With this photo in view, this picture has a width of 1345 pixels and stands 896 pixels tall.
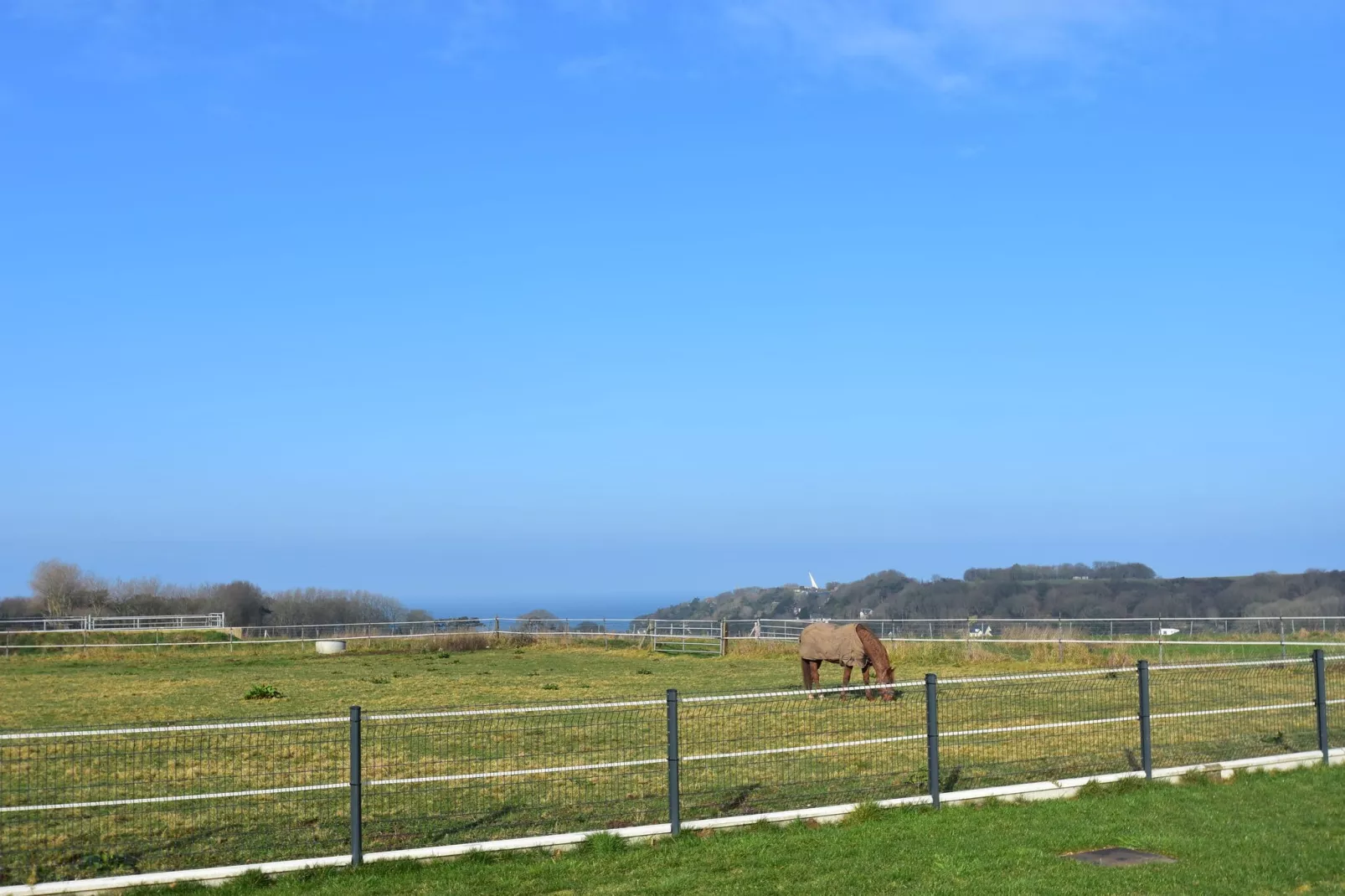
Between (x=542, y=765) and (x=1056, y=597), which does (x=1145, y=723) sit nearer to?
(x=542, y=765)

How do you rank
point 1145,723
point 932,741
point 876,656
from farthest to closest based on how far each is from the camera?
point 876,656
point 1145,723
point 932,741

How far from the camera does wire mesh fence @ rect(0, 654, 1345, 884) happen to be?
10.6m

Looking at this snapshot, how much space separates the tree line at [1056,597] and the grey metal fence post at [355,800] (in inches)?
1807

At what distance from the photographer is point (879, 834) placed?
10.3 meters

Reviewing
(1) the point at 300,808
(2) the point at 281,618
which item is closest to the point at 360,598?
(2) the point at 281,618

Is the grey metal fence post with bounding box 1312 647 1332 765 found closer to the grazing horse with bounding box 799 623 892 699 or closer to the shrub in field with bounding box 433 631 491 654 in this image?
the grazing horse with bounding box 799 623 892 699

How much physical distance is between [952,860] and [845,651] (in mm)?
12973

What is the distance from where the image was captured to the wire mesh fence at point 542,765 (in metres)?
10.6

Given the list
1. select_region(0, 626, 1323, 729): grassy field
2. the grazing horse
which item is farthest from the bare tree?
the grazing horse

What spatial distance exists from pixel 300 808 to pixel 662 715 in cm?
768

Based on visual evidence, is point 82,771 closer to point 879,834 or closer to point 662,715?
point 662,715

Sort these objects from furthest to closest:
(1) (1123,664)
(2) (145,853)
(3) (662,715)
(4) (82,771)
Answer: (1) (1123,664) → (3) (662,715) → (4) (82,771) → (2) (145,853)

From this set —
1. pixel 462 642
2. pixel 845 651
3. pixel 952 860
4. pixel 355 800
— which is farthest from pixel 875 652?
pixel 462 642

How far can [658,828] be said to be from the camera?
1047 centimetres
